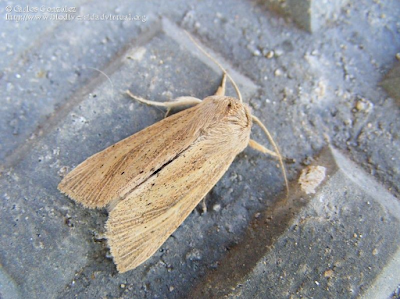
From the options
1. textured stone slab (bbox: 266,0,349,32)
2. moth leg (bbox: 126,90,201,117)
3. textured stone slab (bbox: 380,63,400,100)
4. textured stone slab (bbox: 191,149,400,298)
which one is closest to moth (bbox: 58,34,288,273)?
moth leg (bbox: 126,90,201,117)

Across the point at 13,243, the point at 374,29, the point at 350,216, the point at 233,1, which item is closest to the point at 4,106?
the point at 13,243

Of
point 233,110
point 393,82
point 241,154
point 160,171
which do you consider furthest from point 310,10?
point 160,171

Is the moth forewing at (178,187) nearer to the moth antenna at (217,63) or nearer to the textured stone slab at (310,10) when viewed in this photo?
the moth antenna at (217,63)

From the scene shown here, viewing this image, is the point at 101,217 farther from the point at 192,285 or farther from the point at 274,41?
the point at 274,41

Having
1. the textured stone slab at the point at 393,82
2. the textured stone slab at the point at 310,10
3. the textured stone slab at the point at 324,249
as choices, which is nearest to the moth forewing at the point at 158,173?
the textured stone slab at the point at 324,249

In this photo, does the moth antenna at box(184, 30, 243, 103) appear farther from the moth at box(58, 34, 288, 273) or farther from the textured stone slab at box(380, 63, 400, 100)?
→ the textured stone slab at box(380, 63, 400, 100)

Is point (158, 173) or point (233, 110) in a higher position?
point (233, 110)

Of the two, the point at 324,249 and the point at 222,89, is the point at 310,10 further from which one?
the point at 324,249
